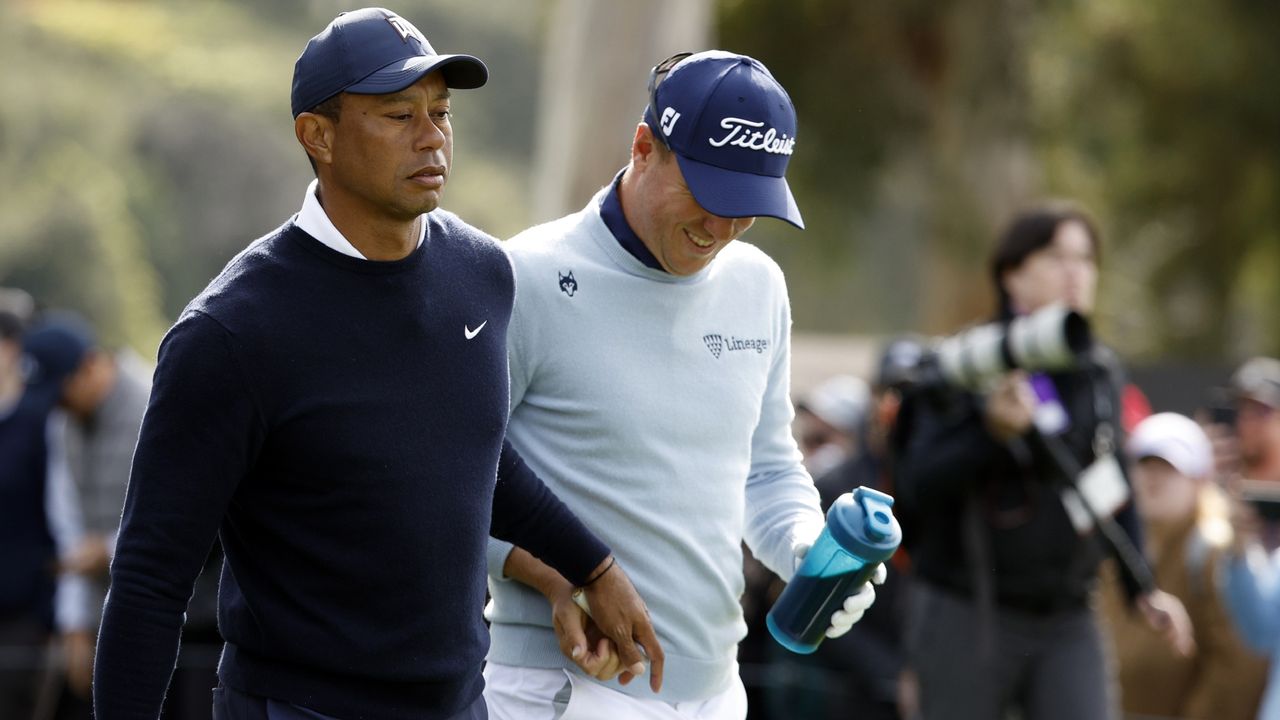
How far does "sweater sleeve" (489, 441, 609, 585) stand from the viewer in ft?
11.6

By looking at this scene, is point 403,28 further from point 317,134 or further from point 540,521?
point 540,521

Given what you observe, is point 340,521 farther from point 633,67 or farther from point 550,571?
point 633,67

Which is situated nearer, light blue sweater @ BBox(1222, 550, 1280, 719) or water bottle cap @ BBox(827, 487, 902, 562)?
water bottle cap @ BBox(827, 487, 902, 562)

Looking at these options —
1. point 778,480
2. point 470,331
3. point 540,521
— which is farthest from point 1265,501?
point 470,331

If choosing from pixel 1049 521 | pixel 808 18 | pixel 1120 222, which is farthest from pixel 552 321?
pixel 1120 222

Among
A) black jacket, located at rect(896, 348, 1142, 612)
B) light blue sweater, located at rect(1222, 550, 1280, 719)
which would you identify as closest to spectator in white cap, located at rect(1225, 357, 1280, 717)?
light blue sweater, located at rect(1222, 550, 1280, 719)

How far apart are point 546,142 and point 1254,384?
549 cm

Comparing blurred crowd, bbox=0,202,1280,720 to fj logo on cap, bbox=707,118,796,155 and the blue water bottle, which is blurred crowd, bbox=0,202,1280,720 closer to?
the blue water bottle

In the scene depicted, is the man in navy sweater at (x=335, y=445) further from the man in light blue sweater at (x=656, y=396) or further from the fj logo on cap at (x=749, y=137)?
the fj logo on cap at (x=749, y=137)

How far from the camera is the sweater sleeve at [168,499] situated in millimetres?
2932

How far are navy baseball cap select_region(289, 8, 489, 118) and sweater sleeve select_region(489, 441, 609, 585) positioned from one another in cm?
79

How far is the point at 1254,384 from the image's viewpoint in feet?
22.6

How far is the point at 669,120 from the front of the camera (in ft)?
11.9

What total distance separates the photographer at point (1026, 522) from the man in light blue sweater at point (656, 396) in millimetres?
2412
